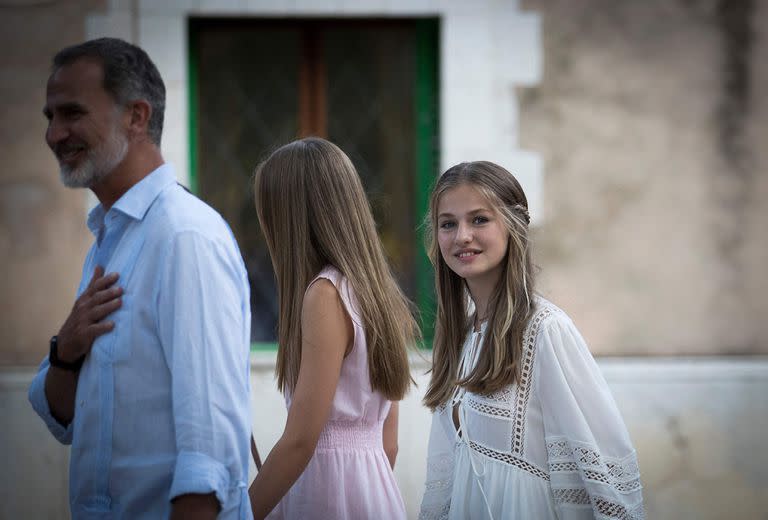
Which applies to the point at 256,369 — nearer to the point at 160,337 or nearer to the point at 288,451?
the point at 288,451

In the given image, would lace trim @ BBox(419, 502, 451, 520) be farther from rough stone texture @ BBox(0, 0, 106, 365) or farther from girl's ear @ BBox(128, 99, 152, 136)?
rough stone texture @ BBox(0, 0, 106, 365)

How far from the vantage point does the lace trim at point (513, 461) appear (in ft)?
6.62

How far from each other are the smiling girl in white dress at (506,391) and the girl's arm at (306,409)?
0.40 metres

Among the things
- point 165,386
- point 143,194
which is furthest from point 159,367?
point 143,194

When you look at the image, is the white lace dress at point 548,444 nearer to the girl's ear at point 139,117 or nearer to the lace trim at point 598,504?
the lace trim at point 598,504

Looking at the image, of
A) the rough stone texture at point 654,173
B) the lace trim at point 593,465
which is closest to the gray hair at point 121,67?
the lace trim at point 593,465

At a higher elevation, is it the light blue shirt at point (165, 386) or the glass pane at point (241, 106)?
the glass pane at point (241, 106)

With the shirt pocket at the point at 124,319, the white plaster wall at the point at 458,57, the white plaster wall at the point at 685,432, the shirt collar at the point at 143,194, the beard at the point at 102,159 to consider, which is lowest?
the white plaster wall at the point at 685,432

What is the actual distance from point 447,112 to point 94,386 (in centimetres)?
323

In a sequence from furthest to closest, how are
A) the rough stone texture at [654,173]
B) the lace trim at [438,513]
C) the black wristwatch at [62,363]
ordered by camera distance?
the rough stone texture at [654,173] → the lace trim at [438,513] → the black wristwatch at [62,363]

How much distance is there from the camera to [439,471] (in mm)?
2303

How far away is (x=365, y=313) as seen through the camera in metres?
2.12

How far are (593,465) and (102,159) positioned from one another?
136 centimetres

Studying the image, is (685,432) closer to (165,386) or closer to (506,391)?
(506,391)
